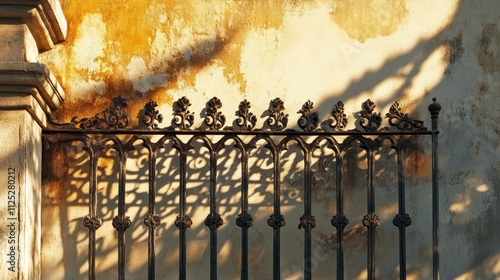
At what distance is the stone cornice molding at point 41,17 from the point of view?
7.26m

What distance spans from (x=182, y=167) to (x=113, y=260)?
0.84m

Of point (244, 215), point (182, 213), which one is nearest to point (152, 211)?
point (182, 213)

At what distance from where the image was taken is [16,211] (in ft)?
23.7

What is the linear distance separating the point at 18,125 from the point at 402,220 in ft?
9.04

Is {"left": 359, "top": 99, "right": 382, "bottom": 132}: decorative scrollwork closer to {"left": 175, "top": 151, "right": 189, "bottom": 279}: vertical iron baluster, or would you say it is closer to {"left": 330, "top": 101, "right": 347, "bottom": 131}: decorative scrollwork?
{"left": 330, "top": 101, "right": 347, "bottom": 131}: decorative scrollwork

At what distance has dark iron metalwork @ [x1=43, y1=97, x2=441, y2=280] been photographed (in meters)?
7.85

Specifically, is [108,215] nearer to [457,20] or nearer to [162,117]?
[162,117]

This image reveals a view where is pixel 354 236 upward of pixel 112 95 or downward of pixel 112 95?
downward

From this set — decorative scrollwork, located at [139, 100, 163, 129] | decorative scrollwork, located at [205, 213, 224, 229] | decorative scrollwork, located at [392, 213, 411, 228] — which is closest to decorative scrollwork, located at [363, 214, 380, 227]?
decorative scrollwork, located at [392, 213, 411, 228]

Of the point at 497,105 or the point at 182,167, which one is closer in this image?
the point at 182,167

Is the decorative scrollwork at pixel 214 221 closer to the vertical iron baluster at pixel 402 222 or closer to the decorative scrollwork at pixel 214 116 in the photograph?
the decorative scrollwork at pixel 214 116

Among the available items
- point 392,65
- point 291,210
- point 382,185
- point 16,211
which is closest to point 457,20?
point 392,65

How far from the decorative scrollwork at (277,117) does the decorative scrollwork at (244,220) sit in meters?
0.64

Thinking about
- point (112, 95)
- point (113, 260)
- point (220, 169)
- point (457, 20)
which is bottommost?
point (113, 260)
